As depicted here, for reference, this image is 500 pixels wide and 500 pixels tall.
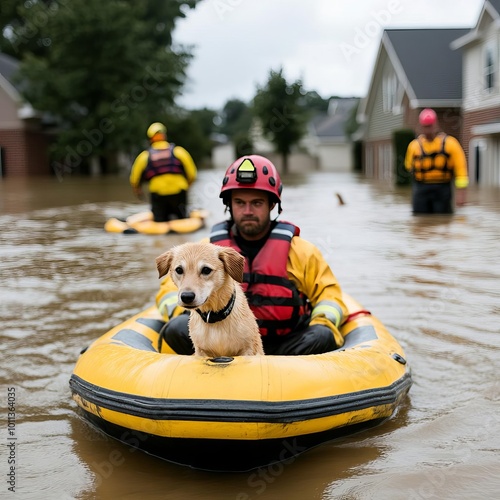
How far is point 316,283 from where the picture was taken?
191 inches

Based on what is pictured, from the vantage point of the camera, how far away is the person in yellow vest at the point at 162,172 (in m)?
12.8

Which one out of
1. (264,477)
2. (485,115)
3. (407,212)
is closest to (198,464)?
(264,477)

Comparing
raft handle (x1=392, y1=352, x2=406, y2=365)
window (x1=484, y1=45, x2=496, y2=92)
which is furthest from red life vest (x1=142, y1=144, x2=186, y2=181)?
window (x1=484, y1=45, x2=496, y2=92)

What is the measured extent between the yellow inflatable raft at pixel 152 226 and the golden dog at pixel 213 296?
27.9 feet

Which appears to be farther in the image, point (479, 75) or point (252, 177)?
point (479, 75)

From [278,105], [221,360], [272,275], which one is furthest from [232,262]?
[278,105]

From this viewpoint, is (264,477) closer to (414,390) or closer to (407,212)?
(414,390)

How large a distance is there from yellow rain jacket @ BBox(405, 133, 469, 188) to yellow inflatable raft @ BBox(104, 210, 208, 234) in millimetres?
3931

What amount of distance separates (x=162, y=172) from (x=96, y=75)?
25.5 meters

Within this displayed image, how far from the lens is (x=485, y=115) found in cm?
2438

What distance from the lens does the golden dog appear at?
3582 millimetres

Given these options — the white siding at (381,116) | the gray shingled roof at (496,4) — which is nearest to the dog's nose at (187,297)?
the gray shingled roof at (496,4)

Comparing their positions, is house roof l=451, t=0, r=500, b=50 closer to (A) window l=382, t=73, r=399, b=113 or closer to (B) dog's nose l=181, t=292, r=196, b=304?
(A) window l=382, t=73, r=399, b=113

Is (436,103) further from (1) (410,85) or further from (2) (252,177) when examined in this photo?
(2) (252,177)
